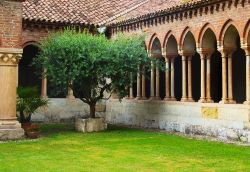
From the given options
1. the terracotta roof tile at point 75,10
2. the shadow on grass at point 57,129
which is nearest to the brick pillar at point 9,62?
the shadow on grass at point 57,129

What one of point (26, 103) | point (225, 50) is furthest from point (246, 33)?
point (26, 103)

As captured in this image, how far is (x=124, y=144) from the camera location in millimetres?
14250

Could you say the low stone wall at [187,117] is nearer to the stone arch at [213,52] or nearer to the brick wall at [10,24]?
the stone arch at [213,52]

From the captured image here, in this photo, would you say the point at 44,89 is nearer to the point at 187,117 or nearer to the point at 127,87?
the point at 127,87

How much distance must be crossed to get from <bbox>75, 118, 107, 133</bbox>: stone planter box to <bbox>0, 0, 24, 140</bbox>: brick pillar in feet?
10.8

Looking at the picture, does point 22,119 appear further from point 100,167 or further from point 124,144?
point 100,167

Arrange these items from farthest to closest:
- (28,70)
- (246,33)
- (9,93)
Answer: (28,70), (9,93), (246,33)

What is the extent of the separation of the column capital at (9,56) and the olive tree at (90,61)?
7.35ft

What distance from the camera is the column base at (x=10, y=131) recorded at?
15.2 meters

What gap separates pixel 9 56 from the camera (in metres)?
15.6

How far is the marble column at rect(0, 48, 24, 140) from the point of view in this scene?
50.5ft

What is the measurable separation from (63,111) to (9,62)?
23.8 feet

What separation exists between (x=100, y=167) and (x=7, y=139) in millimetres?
5762

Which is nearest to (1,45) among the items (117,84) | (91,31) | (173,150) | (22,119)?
(22,119)
